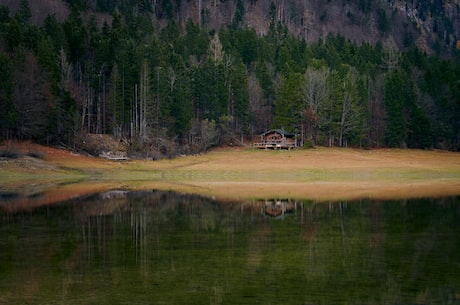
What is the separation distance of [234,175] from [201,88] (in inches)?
1493

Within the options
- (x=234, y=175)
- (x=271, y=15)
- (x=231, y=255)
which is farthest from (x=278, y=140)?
(x=271, y=15)

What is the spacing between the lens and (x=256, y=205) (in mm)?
40438

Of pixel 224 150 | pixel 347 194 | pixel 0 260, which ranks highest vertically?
pixel 0 260

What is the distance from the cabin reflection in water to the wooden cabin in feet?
182

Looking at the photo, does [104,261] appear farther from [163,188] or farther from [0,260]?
[163,188]

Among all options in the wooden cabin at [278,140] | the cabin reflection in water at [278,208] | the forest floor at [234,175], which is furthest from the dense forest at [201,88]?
the cabin reflection in water at [278,208]

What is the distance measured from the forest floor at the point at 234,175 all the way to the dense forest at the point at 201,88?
277 inches

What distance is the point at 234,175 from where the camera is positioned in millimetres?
68875

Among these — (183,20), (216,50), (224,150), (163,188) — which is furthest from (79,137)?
(183,20)

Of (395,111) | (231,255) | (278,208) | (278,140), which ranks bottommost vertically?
(278,140)

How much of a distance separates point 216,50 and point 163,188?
66.9 meters

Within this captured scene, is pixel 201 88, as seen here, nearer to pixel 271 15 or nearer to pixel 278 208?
pixel 278 208

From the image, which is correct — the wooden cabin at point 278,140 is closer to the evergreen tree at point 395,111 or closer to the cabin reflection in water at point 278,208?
the evergreen tree at point 395,111

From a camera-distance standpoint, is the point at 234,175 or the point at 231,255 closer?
the point at 231,255
